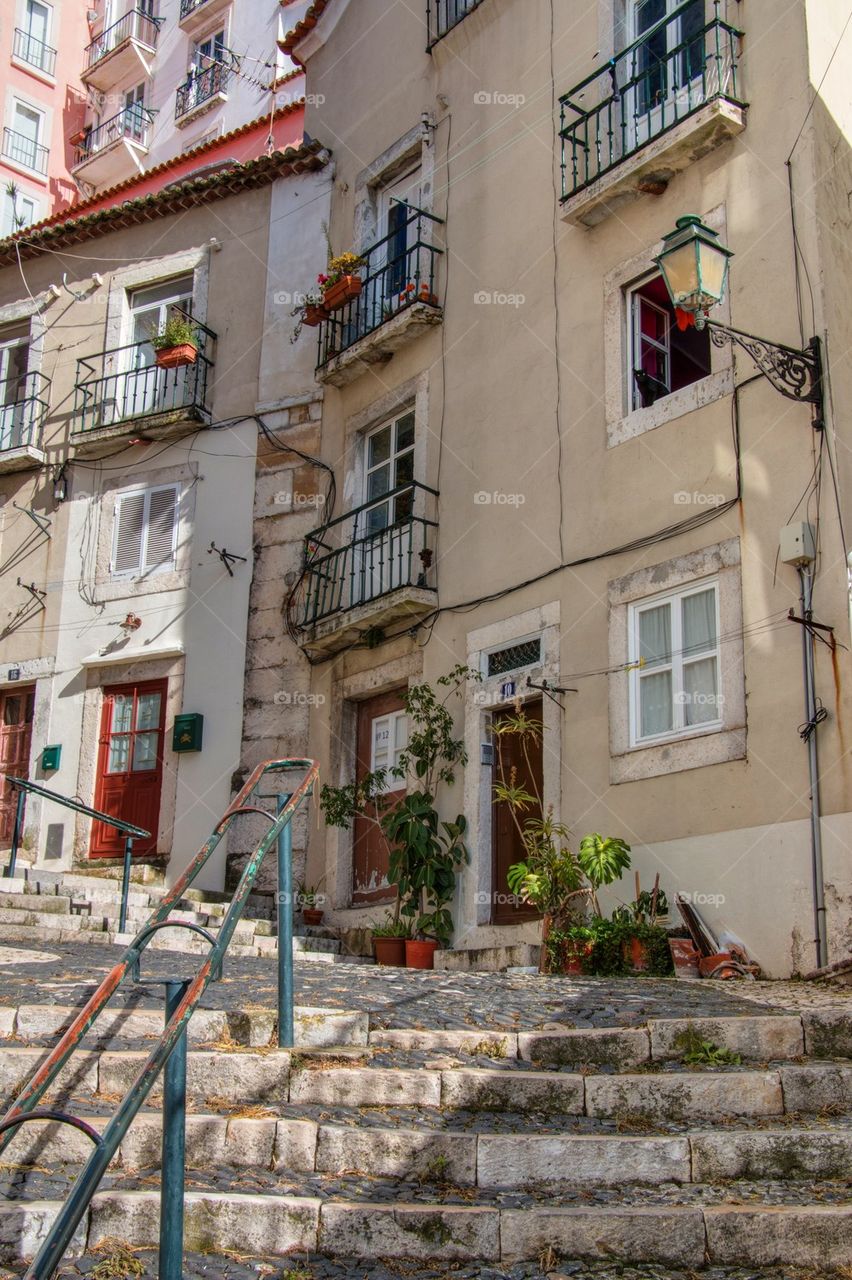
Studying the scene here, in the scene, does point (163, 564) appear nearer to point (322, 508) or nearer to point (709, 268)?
point (322, 508)

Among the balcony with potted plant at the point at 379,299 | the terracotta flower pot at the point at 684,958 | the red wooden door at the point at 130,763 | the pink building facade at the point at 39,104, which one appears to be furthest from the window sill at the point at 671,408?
the pink building facade at the point at 39,104

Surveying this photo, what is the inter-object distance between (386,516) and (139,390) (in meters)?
4.36

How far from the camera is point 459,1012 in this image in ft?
21.1

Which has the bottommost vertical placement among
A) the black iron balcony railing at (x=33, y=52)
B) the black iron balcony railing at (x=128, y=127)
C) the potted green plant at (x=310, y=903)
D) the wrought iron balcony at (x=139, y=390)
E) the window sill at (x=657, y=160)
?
the potted green plant at (x=310, y=903)

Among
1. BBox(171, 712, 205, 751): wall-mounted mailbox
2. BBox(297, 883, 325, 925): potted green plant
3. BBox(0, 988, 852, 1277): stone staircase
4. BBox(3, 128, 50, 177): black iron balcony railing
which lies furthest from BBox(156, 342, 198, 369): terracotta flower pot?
BBox(3, 128, 50, 177): black iron balcony railing

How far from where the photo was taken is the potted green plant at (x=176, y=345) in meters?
15.9

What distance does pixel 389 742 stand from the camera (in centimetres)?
1351

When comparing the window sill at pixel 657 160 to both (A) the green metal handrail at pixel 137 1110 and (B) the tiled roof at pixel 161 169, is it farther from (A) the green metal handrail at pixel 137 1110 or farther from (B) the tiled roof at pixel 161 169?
(B) the tiled roof at pixel 161 169

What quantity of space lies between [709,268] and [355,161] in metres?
8.39

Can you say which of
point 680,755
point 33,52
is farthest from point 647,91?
point 33,52

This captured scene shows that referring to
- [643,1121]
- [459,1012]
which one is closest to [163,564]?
[459,1012]

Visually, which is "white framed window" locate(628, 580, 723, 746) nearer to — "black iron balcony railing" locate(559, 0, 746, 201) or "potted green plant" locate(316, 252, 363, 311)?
"black iron balcony railing" locate(559, 0, 746, 201)

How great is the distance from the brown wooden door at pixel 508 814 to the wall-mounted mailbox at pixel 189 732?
423cm

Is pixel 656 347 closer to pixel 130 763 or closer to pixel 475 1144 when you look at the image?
pixel 130 763
